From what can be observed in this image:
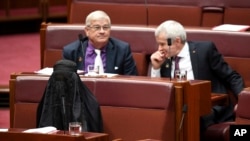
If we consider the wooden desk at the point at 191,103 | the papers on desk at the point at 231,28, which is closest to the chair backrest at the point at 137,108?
the wooden desk at the point at 191,103

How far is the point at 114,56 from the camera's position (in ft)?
7.80


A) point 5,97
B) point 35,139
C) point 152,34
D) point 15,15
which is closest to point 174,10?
point 152,34

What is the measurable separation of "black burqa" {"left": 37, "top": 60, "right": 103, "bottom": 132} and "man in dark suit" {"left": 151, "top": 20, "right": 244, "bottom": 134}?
312 millimetres

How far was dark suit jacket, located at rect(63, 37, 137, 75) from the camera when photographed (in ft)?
7.79

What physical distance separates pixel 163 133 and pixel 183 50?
327 millimetres

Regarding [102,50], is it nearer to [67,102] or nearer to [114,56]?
[114,56]

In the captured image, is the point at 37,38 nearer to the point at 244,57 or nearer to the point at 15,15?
the point at 15,15

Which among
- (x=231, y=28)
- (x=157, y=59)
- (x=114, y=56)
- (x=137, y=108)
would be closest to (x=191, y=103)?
(x=137, y=108)

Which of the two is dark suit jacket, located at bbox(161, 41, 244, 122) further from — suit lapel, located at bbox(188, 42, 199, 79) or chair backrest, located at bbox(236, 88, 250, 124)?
chair backrest, located at bbox(236, 88, 250, 124)

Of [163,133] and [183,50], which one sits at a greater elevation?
[183,50]

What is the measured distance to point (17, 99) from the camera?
219 centimetres

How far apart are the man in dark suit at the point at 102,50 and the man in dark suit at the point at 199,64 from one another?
99 millimetres

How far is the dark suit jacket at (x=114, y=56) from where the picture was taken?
2.38 m

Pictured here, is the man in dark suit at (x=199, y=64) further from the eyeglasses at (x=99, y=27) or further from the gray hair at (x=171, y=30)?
the eyeglasses at (x=99, y=27)
